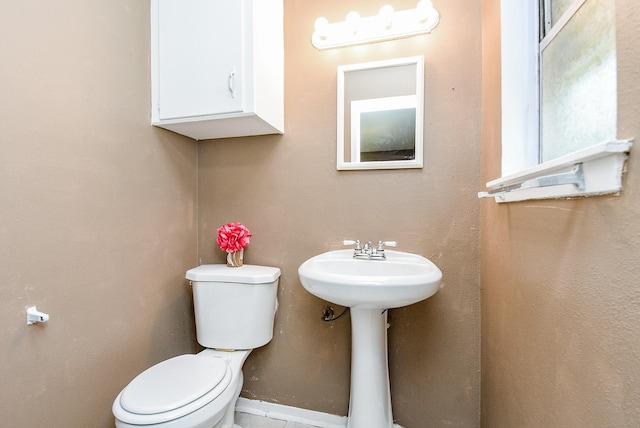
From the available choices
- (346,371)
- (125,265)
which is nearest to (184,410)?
(125,265)

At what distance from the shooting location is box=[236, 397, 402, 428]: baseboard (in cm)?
136

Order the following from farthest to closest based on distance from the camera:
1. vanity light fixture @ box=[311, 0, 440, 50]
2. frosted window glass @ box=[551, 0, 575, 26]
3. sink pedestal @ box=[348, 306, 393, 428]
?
vanity light fixture @ box=[311, 0, 440, 50], sink pedestal @ box=[348, 306, 393, 428], frosted window glass @ box=[551, 0, 575, 26]

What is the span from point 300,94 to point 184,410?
52.9 inches

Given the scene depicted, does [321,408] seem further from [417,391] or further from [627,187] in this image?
[627,187]

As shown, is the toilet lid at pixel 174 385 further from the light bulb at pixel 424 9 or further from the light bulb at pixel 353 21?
the light bulb at pixel 424 9

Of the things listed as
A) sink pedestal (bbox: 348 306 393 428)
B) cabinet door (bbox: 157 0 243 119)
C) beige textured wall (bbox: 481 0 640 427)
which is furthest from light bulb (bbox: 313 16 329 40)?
sink pedestal (bbox: 348 306 393 428)

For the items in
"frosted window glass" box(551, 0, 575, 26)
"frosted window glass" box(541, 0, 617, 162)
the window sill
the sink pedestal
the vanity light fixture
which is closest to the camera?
the window sill

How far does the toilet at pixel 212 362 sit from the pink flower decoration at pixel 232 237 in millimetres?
106

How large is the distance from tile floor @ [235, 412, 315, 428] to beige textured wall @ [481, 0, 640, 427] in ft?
2.98

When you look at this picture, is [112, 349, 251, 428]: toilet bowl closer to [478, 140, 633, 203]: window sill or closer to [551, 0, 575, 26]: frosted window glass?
[478, 140, 633, 203]: window sill

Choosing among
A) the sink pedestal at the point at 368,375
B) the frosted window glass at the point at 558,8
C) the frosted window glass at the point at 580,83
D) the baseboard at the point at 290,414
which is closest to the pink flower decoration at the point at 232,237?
the sink pedestal at the point at 368,375

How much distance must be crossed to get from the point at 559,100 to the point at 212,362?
1.48 meters

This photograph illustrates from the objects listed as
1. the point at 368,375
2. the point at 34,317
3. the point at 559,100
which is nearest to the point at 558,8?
the point at 559,100

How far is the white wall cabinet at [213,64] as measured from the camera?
114cm
